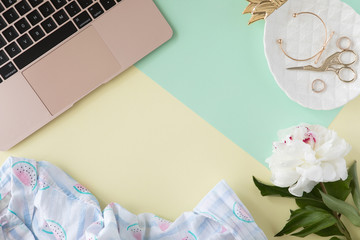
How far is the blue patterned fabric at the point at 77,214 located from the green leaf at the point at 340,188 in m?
0.15

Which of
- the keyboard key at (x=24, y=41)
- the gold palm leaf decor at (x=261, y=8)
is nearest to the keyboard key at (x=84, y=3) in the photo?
the keyboard key at (x=24, y=41)

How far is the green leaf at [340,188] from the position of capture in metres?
0.70

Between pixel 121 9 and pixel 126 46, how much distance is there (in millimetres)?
64

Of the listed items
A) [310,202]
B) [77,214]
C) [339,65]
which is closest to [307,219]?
[310,202]

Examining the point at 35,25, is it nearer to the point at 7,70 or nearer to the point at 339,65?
the point at 7,70

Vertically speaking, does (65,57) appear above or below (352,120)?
above

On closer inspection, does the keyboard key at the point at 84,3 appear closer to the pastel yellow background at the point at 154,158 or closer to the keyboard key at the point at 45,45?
the keyboard key at the point at 45,45

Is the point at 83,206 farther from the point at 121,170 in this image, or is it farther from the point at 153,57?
the point at 153,57

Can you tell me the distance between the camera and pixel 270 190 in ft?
2.31

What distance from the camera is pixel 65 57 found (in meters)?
0.68

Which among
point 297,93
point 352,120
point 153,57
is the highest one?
point 153,57

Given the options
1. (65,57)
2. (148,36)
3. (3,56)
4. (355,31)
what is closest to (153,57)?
(148,36)

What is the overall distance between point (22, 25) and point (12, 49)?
0.14 feet

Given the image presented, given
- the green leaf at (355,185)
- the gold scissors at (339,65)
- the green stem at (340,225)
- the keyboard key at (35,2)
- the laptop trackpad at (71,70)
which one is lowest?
the green stem at (340,225)
